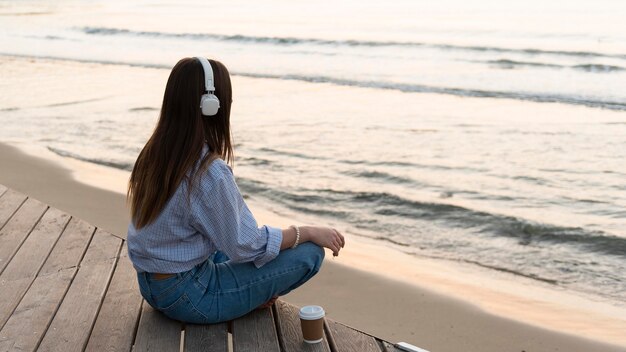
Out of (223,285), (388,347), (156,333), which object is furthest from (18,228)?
(388,347)

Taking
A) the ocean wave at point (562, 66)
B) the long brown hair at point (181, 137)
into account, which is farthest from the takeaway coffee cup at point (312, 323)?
the ocean wave at point (562, 66)

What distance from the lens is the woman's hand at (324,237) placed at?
384 cm

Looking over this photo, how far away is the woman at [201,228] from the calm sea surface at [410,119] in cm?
290

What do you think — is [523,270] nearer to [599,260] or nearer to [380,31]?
[599,260]

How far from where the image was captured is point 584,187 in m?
8.64

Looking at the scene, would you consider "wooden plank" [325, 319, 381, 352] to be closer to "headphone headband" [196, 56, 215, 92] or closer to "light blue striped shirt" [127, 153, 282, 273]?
"light blue striped shirt" [127, 153, 282, 273]

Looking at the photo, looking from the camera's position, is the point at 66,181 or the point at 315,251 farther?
the point at 66,181

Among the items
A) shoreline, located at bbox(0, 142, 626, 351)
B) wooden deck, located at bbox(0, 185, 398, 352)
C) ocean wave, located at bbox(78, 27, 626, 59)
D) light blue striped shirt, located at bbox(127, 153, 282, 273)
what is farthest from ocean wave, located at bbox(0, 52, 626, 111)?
light blue striped shirt, located at bbox(127, 153, 282, 273)

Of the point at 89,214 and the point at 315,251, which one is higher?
the point at 315,251

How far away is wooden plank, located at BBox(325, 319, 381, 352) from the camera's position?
3.76 m

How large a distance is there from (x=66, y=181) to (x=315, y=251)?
215 inches

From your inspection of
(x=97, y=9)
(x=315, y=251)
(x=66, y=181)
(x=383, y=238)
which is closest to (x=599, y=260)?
(x=383, y=238)

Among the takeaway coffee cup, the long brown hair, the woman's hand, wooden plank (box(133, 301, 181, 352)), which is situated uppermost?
the long brown hair

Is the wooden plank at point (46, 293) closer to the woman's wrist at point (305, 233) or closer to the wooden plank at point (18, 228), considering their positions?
the wooden plank at point (18, 228)
